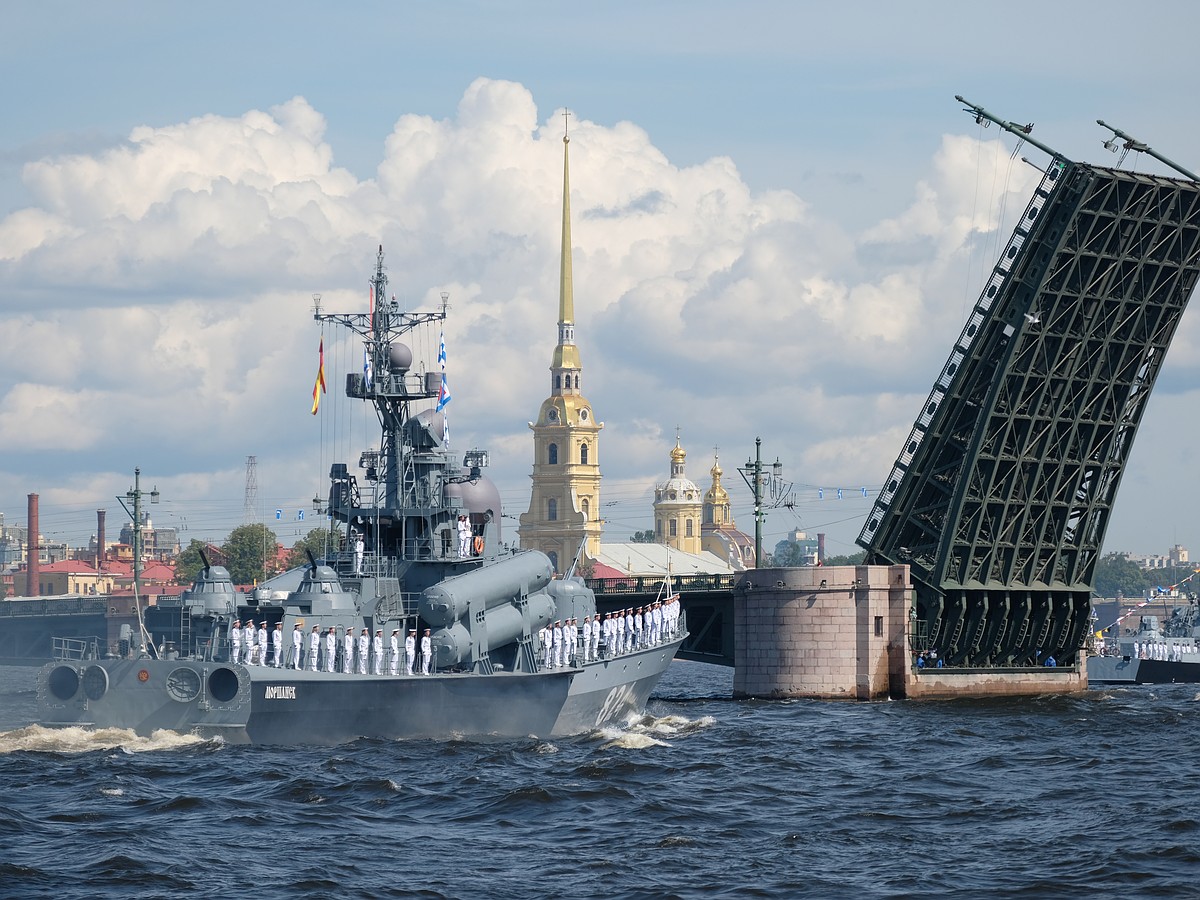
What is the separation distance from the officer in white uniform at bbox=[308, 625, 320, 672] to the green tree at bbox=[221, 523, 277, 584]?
81.2 m

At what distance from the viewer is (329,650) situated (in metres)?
36.6

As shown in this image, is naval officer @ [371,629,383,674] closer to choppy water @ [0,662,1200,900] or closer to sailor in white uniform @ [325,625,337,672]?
sailor in white uniform @ [325,625,337,672]

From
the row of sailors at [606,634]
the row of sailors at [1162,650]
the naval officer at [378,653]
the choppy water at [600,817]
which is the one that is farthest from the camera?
the row of sailors at [1162,650]

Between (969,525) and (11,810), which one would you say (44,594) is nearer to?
(969,525)

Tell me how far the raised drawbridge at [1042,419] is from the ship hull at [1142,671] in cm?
1541

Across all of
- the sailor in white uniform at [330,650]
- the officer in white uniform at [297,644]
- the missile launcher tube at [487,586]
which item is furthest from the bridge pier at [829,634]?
the officer in white uniform at [297,644]

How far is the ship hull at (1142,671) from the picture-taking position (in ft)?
242

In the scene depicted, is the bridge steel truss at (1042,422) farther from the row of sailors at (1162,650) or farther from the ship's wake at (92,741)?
the ship's wake at (92,741)

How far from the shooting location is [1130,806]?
31.3m

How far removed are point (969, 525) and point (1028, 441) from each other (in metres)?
3.32

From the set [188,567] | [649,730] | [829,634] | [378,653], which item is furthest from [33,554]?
[378,653]

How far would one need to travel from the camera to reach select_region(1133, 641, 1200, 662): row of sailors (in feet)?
244

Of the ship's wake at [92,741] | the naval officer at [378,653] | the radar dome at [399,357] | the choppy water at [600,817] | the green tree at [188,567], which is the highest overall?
the radar dome at [399,357]

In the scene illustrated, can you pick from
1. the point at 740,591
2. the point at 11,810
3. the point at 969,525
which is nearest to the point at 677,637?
the point at 740,591
